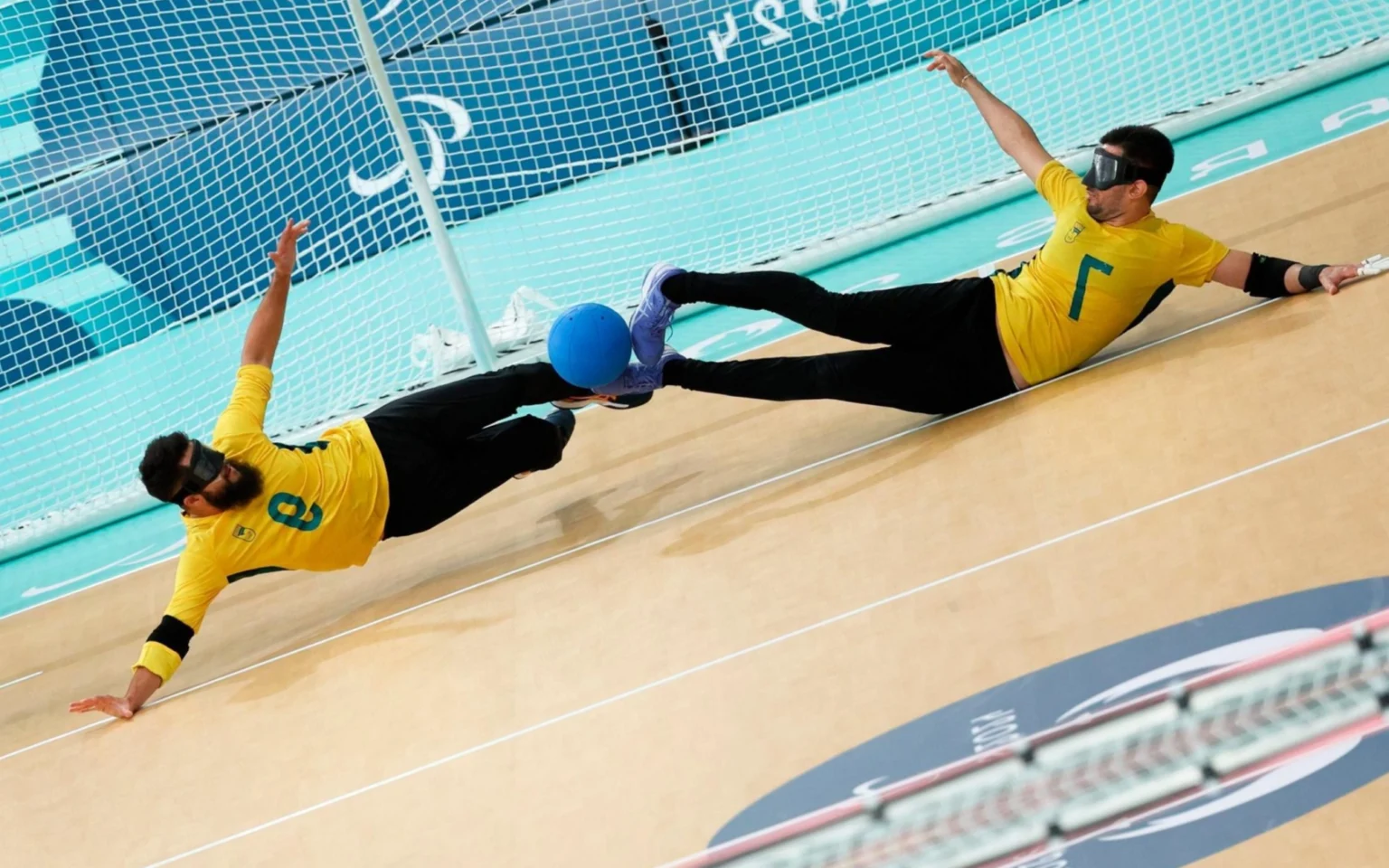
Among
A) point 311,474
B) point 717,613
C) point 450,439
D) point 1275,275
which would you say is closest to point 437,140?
point 450,439

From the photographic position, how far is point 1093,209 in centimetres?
399

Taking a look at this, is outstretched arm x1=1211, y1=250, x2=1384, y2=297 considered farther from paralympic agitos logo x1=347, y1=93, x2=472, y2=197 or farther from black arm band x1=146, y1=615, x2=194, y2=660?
paralympic agitos logo x1=347, y1=93, x2=472, y2=197

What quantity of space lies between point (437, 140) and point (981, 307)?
4273 millimetres

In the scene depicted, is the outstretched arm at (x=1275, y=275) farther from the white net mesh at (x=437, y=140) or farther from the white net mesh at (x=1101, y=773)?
the white net mesh at (x=437, y=140)

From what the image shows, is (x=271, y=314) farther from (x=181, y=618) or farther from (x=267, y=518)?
(x=181, y=618)

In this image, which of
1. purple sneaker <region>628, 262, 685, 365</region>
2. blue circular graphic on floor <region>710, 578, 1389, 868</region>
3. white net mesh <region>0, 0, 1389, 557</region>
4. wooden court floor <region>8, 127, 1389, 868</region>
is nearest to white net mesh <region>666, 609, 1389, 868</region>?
wooden court floor <region>8, 127, 1389, 868</region>

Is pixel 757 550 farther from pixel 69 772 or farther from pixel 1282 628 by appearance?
pixel 69 772

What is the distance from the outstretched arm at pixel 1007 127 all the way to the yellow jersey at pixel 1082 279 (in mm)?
88

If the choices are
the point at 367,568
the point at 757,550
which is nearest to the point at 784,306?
the point at 757,550

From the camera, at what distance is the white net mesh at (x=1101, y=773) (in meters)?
2.22

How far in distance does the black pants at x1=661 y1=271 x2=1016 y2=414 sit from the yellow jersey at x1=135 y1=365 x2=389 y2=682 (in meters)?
1.12

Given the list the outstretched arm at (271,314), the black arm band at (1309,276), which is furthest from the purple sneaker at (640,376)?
the black arm band at (1309,276)

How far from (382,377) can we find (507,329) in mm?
723

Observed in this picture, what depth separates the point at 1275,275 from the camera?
13.5 feet
